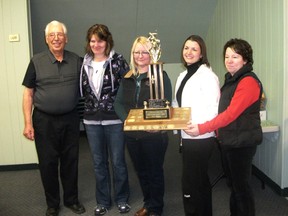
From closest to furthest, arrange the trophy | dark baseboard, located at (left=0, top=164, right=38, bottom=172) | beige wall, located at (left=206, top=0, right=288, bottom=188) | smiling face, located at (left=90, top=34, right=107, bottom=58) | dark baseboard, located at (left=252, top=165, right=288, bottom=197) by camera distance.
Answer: the trophy
smiling face, located at (left=90, top=34, right=107, bottom=58)
beige wall, located at (left=206, top=0, right=288, bottom=188)
dark baseboard, located at (left=252, top=165, right=288, bottom=197)
dark baseboard, located at (left=0, top=164, right=38, bottom=172)

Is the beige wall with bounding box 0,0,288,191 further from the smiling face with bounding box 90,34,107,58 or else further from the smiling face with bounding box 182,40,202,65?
the smiling face with bounding box 90,34,107,58

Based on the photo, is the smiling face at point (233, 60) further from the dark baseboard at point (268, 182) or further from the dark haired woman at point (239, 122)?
the dark baseboard at point (268, 182)

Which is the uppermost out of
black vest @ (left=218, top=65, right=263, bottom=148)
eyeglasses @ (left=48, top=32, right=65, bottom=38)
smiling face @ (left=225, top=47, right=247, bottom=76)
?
eyeglasses @ (left=48, top=32, right=65, bottom=38)

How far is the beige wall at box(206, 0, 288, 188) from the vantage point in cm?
269

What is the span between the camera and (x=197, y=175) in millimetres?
2035

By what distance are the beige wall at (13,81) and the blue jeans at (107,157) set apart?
1.43 meters

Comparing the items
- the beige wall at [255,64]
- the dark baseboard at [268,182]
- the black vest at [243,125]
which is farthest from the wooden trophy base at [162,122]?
the dark baseboard at [268,182]

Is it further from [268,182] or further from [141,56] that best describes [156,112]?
[268,182]

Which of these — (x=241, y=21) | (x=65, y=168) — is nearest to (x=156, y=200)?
(x=65, y=168)

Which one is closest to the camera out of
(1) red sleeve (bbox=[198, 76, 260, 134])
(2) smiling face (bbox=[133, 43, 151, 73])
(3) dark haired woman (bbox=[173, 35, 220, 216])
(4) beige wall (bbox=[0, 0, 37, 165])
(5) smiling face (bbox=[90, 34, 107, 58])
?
(1) red sleeve (bbox=[198, 76, 260, 134])

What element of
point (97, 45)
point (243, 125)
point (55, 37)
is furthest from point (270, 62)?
point (55, 37)

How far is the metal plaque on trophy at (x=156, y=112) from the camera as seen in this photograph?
1.93m

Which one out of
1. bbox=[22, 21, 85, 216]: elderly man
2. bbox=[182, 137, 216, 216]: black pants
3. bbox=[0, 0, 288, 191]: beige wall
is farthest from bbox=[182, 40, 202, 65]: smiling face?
bbox=[0, 0, 288, 191]: beige wall

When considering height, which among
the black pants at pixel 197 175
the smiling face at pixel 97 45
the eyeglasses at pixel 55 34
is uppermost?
the eyeglasses at pixel 55 34
